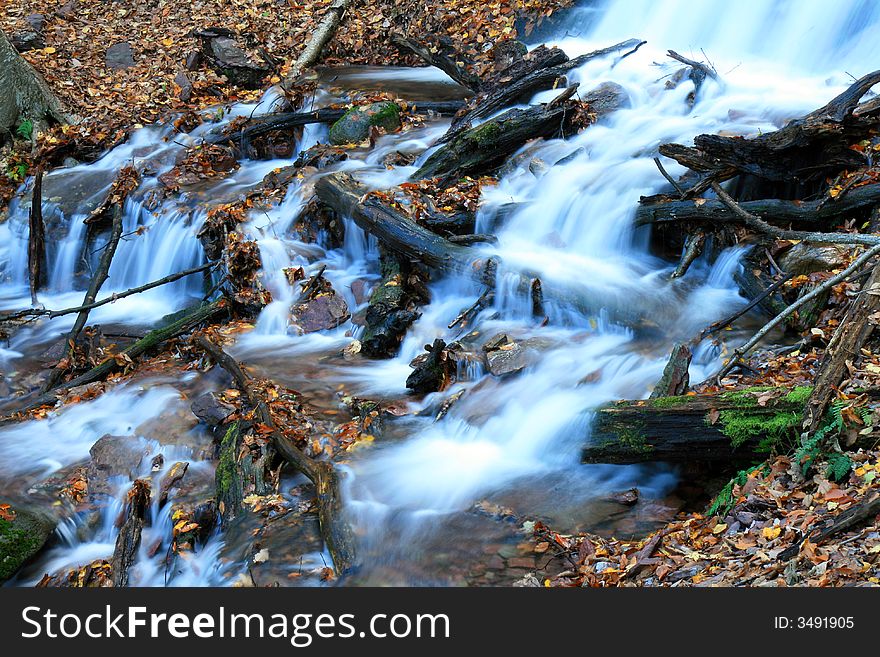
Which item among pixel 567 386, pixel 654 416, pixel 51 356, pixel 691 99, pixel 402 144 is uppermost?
pixel 691 99

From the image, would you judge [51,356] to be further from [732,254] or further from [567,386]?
[732,254]

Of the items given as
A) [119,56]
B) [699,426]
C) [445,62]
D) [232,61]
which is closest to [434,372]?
[699,426]

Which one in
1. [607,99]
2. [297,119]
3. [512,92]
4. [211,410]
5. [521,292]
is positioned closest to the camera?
[211,410]

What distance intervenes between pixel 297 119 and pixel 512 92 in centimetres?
319

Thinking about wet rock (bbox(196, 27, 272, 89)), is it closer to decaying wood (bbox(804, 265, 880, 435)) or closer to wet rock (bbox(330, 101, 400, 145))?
wet rock (bbox(330, 101, 400, 145))

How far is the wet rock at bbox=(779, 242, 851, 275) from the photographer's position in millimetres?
6680

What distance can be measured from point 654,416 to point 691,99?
6287mm

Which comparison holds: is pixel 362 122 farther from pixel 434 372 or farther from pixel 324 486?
pixel 324 486

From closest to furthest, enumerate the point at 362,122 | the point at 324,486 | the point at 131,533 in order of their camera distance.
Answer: the point at 324,486 < the point at 131,533 < the point at 362,122

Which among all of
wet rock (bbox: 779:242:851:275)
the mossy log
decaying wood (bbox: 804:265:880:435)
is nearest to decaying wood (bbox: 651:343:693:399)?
the mossy log

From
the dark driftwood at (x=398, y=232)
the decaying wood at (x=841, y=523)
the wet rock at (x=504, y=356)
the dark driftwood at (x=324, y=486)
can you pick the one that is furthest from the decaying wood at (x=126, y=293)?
the decaying wood at (x=841, y=523)

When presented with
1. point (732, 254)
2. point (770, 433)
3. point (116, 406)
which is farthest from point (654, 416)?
point (116, 406)

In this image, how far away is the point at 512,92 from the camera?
36.7 feet

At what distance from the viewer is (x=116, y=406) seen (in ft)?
25.0
